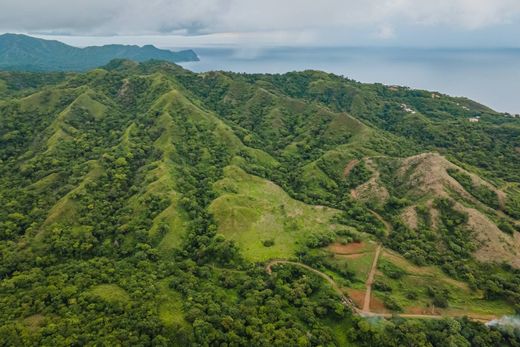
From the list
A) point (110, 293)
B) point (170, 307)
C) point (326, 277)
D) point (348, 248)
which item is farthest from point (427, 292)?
point (110, 293)

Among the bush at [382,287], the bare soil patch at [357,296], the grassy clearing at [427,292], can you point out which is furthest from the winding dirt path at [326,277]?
the bush at [382,287]

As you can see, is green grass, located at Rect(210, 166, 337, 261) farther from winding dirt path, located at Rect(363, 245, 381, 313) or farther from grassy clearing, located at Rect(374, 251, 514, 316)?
grassy clearing, located at Rect(374, 251, 514, 316)

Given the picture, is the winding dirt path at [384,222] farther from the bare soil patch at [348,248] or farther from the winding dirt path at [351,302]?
the winding dirt path at [351,302]

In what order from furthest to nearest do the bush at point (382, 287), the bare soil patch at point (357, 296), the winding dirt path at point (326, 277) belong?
1. the bush at point (382, 287)
2. the bare soil patch at point (357, 296)
3. the winding dirt path at point (326, 277)

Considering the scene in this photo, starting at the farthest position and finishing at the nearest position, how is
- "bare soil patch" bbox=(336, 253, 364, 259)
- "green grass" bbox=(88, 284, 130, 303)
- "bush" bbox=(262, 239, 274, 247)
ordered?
"bush" bbox=(262, 239, 274, 247)
"bare soil patch" bbox=(336, 253, 364, 259)
"green grass" bbox=(88, 284, 130, 303)

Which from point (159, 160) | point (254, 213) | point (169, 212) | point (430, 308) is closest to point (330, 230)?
point (254, 213)

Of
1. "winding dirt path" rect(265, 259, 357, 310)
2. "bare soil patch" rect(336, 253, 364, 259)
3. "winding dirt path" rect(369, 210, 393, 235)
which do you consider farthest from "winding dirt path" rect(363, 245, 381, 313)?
"winding dirt path" rect(369, 210, 393, 235)

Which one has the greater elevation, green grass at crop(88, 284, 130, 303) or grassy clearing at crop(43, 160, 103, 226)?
grassy clearing at crop(43, 160, 103, 226)
